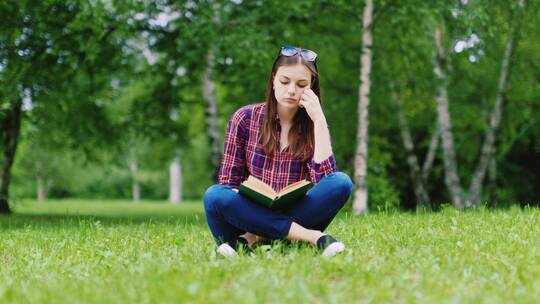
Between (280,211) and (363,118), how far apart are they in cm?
938

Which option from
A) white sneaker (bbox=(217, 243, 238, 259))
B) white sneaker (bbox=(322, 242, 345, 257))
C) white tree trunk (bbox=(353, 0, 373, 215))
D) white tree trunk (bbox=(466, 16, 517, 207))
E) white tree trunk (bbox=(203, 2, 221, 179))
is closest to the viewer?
white sneaker (bbox=(322, 242, 345, 257))

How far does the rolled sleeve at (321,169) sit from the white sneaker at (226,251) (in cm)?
86

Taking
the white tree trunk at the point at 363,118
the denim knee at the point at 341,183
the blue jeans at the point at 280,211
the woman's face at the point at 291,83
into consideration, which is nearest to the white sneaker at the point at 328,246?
the blue jeans at the point at 280,211

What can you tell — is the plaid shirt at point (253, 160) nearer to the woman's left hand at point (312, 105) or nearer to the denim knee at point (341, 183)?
the denim knee at point (341, 183)

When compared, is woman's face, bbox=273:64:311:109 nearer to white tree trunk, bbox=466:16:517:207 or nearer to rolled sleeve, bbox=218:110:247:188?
rolled sleeve, bbox=218:110:247:188

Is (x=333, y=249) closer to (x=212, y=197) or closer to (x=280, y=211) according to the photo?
(x=280, y=211)

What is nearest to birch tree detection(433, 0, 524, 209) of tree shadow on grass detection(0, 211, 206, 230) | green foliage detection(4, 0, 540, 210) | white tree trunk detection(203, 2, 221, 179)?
green foliage detection(4, 0, 540, 210)

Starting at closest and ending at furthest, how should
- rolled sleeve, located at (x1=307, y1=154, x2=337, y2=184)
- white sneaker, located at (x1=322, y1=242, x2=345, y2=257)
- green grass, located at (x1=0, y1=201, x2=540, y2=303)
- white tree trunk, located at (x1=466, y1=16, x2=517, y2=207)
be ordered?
green grass, located at (x1=0, y1=201, x2=540, y2=303), white sneaker, located at (x1=322, y1=242, x2=345, y2=257), rolled sleeve, located at (x1=307, y1=154, x2=337, y2=184), white tree trunk, located at (x1=466, y1=16, x2=517, y2=207)

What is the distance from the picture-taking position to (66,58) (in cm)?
1493

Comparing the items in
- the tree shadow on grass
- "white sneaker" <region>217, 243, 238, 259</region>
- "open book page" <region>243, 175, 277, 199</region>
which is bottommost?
the tree shadow on grass

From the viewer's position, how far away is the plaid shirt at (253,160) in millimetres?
5105

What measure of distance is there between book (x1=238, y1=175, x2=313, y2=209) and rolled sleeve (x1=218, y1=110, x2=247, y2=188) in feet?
1.24

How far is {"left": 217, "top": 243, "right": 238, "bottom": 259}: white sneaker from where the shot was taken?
15.4 ft

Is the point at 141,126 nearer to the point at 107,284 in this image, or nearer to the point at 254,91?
the point at 254,91
